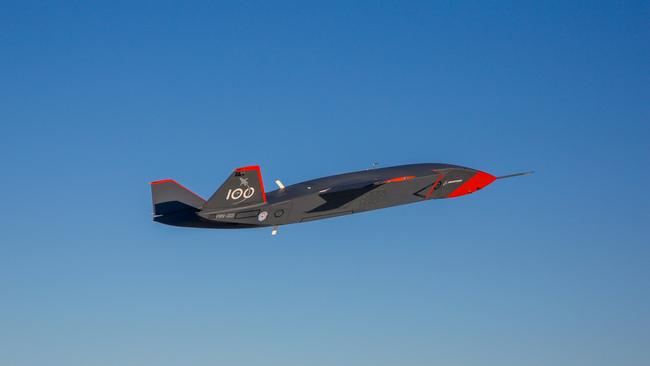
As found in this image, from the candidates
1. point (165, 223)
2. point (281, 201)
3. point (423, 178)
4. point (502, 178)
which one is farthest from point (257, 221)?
point (502, 178)

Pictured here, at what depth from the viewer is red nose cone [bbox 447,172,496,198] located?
292 feet

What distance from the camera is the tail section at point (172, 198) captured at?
77.2m

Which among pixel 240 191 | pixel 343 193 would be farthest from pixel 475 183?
pixel 240 191

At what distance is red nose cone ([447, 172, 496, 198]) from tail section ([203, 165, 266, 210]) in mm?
20969

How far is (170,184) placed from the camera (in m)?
78.0

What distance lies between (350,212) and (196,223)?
42.3 feet

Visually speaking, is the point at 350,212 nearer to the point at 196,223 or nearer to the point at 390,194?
the point at 390,194

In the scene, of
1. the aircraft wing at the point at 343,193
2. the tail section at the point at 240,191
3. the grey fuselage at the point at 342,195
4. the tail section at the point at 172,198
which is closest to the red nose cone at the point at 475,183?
the grey fuselage at the point at 342,195

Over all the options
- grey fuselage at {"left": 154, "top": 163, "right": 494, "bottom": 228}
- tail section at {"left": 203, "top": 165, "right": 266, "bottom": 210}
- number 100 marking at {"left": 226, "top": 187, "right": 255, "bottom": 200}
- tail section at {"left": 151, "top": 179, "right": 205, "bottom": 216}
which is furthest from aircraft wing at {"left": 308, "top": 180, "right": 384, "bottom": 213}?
tail section at {"left": 151, "top": 179, "right": 205, "bottom": 216}

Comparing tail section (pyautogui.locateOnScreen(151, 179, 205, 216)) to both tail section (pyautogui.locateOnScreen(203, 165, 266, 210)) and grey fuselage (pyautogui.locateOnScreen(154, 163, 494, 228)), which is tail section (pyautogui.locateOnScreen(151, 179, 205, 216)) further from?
tail section (pyautogui.locateOnScreen(203, 165, 266, 210))

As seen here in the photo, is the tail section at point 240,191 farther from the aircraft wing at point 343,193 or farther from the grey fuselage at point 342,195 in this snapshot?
the aircraft wing at point 343,193

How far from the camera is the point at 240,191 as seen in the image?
75250 mm

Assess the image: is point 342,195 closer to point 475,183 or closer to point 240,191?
point 240,191

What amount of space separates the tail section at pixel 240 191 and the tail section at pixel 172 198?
224 centimetres
